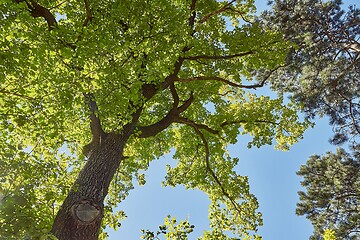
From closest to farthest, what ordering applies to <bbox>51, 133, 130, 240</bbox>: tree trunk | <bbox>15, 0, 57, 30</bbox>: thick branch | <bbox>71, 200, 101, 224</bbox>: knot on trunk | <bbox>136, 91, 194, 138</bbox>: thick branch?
<bbox>51, 133, 130, 240</bbox>: tree trunk, <bbox>71, 200, 101, 224</bbox>: knot on trunk, <bbox>15, 0, 57, 30</bbox>: thick branch, <bbox>136, 91, 194, 138</bbox>: thick branch

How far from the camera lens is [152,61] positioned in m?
8.34

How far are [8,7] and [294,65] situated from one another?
904 centimetres

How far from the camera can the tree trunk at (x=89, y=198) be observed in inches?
221

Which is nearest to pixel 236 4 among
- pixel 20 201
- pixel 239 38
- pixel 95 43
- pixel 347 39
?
pixel 239 38

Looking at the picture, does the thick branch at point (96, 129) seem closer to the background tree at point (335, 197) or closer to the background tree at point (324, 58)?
the background tree at point (324, 58)

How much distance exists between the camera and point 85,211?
5.86 m

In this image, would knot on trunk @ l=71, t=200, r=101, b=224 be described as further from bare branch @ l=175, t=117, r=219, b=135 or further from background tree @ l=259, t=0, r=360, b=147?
background tree @ l=259, t=0, r=360, b=147

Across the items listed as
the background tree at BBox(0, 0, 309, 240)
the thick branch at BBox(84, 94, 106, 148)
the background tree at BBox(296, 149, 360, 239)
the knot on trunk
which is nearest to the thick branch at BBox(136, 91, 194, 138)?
the background tree at BBox(0, 0, 309, 240)

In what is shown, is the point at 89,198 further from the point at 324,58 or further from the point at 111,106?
the point at 324,58

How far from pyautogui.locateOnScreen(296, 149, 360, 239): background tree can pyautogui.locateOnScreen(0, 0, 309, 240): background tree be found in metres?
2.64

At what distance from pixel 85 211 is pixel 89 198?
1.21 feet

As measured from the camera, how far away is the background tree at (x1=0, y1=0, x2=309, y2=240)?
575 centimetres

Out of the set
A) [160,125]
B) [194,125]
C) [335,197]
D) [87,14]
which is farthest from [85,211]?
[335,197]

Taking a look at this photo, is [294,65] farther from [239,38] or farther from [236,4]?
[236,4]
